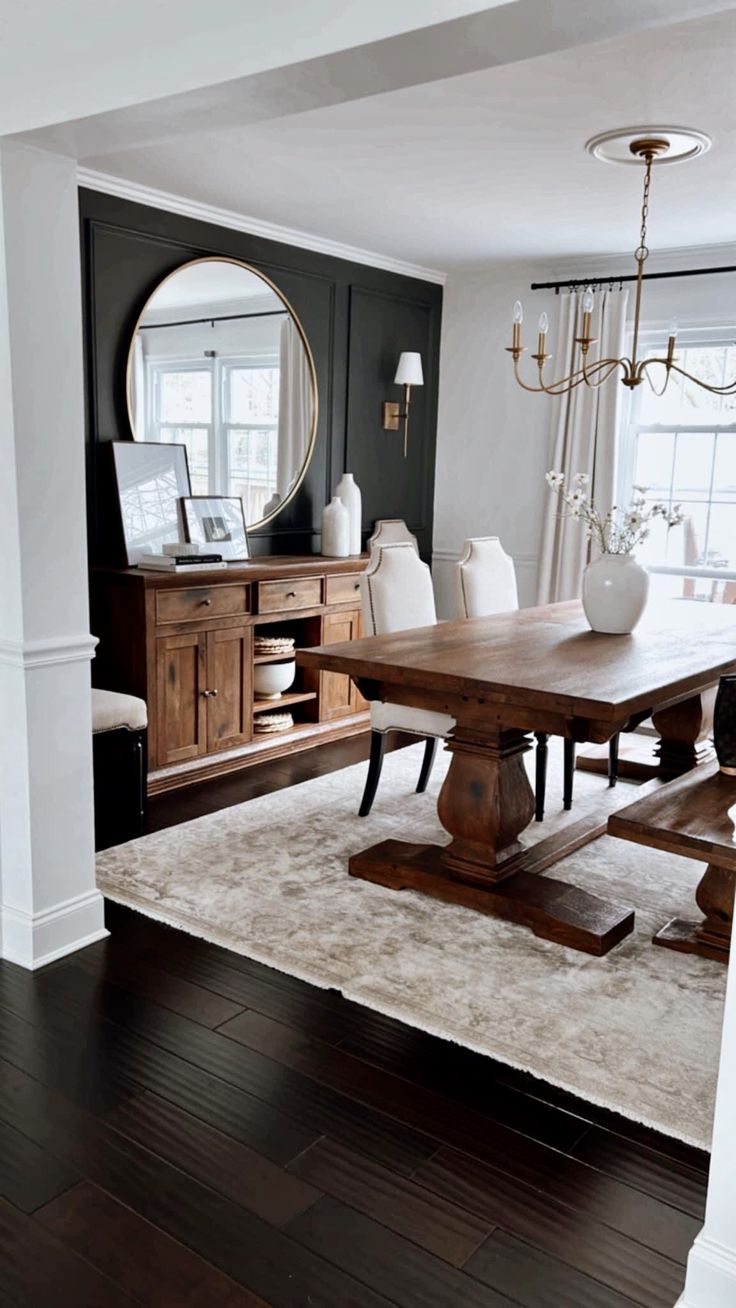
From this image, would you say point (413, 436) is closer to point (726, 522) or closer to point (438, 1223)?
point (726, 522)

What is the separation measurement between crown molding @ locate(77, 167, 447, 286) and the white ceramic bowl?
2062 millimetres

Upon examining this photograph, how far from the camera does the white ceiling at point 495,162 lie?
2.92 m

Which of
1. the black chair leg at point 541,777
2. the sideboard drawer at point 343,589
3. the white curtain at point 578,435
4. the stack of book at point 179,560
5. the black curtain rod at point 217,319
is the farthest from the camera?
the white curtain at point 578,435

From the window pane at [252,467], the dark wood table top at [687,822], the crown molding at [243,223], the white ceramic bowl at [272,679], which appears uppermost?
the crown molding at [243,223]

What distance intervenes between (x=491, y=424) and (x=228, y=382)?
72.5 inches

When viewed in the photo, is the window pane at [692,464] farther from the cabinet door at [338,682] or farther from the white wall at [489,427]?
the cabinet door at [338,682]

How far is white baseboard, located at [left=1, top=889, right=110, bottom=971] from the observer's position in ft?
9.21

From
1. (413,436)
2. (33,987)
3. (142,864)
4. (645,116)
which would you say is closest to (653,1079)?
(33,987)

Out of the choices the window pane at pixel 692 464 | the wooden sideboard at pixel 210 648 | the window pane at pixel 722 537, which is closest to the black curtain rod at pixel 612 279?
the window pane at pixel 692 464

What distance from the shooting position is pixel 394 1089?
231 cm

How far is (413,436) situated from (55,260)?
379cm

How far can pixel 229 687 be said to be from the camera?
4.58 m

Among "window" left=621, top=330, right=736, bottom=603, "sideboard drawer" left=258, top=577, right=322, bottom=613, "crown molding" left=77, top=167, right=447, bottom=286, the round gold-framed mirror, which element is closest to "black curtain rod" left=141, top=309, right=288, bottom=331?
the round gold-framed mirror

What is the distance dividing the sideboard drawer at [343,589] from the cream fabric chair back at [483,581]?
0.72 metres
